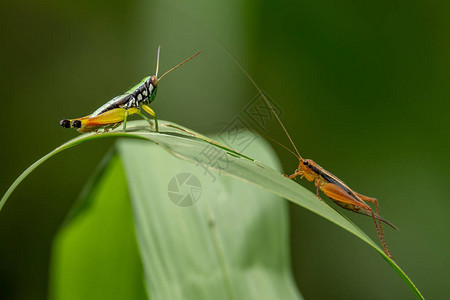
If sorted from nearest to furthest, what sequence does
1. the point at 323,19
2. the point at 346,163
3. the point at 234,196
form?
1. the point at 234,196
2. the point at 323,19
3. the point at 346,163

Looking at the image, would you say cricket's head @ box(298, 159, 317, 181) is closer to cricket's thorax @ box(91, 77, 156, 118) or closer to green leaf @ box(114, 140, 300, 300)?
green leaf @ box(114, 140, 300, 300)

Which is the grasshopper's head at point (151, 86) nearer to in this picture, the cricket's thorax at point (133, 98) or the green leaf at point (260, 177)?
the cricket's thorax at point (133, 98)

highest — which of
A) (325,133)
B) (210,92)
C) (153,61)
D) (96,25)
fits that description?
(96,25)

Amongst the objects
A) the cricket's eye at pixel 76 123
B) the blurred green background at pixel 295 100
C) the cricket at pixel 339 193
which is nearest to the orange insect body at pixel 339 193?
the cricket at pixel 339 193

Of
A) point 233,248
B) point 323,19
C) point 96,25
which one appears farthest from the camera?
point 96,25

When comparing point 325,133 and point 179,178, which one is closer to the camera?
point 179,178

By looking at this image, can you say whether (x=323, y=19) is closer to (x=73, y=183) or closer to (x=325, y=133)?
(x=325, y=133)

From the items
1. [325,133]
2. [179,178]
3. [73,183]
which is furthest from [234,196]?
[73,183]
